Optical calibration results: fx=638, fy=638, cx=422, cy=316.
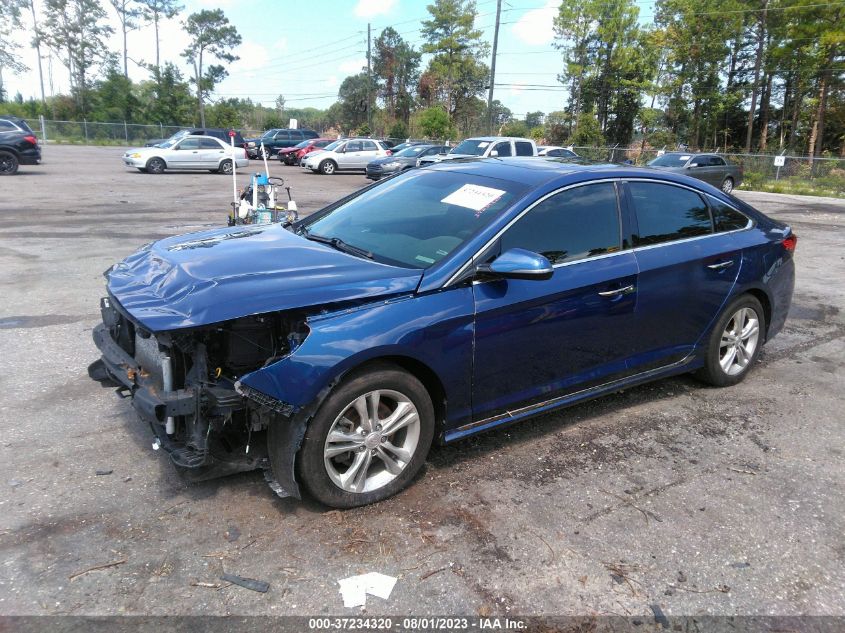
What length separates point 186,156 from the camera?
26062mm

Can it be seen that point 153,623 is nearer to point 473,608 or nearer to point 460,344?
point 473,608

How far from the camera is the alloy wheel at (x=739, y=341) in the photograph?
4.83 m

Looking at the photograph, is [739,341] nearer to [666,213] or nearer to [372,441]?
[666,213]

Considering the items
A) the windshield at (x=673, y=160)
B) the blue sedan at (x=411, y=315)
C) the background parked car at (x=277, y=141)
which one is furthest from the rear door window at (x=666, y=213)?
the background parked car at (x=277, y=141)

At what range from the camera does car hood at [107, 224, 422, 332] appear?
114 inches

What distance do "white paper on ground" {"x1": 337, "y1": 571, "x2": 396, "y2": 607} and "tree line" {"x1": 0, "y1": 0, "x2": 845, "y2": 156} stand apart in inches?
1511

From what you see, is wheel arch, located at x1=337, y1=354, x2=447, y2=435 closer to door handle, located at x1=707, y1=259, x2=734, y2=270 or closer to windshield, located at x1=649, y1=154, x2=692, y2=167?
door handle, located at x1=707, y1=259, x2=734, y2=270

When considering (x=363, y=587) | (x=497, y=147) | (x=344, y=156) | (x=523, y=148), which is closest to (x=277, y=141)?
(x=344, y=156)

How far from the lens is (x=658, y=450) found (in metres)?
3.95

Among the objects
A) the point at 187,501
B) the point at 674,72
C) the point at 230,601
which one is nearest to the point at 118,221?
the point at 187,501

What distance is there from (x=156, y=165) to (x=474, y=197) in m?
24.7

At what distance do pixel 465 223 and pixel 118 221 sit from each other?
10.5 m

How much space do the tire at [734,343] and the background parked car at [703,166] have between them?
18.6 m

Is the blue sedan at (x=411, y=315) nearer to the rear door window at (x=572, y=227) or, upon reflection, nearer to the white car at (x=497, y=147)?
the rear door window at (x=572, y=227)
